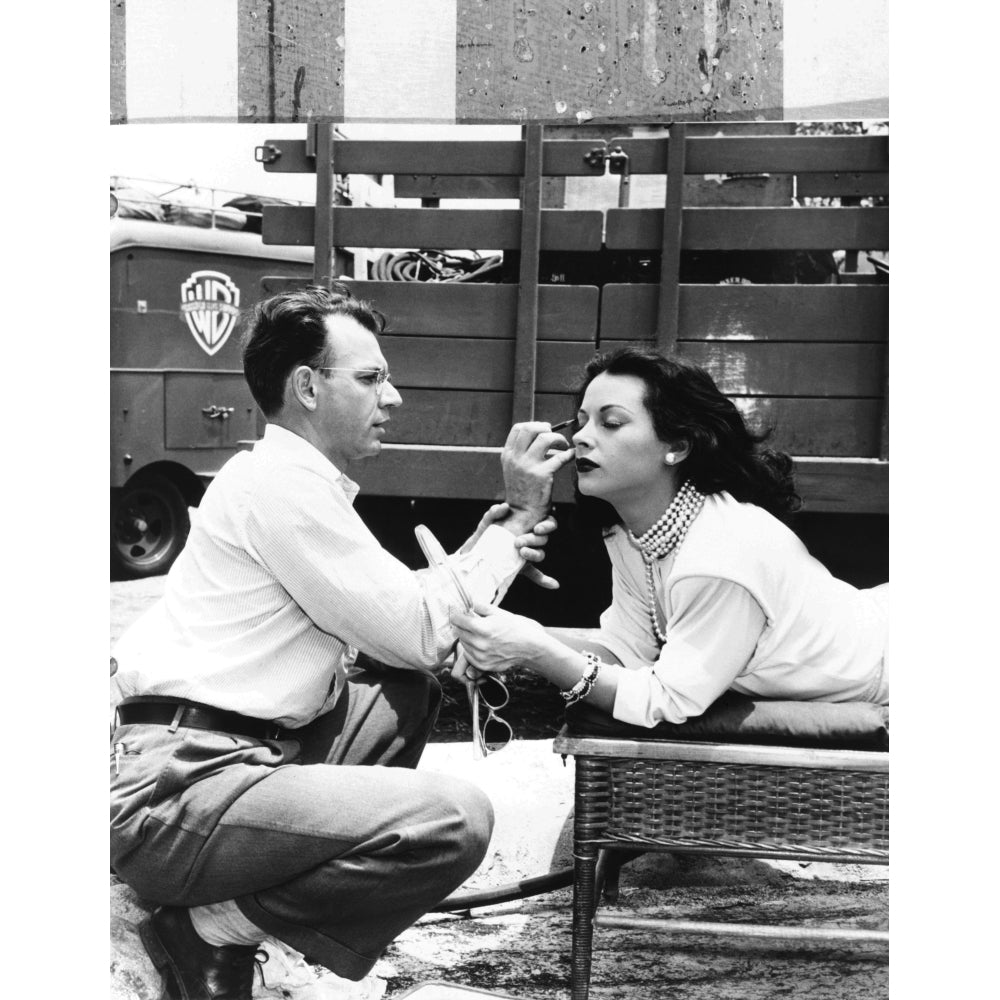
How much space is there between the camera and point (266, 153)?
2.68 metres

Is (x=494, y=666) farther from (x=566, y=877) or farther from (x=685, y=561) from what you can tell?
(x=566, y=877)

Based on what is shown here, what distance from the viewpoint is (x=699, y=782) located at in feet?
7.11

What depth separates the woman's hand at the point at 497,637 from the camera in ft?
7.11

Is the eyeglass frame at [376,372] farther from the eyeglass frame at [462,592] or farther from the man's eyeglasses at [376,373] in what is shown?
the eyeglass frame at [462,592]

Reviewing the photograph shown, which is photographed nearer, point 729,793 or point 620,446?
point 729,793

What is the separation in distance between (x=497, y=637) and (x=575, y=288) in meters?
1.18

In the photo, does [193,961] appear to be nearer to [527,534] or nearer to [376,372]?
[527,534]

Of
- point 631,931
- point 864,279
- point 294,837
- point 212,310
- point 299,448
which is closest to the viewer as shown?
point 294,837

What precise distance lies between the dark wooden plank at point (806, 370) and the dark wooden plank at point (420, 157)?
0.67 m

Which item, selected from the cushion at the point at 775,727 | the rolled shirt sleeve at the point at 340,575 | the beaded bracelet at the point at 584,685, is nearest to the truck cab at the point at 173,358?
the rolled shirt sleeve at the point at 340,575

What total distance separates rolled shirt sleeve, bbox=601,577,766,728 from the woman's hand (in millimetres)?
185

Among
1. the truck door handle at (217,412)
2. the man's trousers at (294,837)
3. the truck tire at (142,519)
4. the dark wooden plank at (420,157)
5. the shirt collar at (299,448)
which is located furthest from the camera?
the truck tire at (142,519)

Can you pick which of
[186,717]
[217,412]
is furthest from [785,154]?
[186,717]
